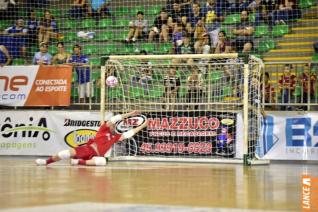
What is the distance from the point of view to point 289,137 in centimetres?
1970

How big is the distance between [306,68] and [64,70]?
7.77m

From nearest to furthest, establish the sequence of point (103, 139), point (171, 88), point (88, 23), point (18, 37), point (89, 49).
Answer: point (103, 139), point (171, 88), point (18, 37), point (89, 49), point (88, 23)

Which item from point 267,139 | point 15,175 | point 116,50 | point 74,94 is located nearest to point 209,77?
point 267,139

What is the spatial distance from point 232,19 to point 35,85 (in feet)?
24.5

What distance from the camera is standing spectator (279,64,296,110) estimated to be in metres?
20.0

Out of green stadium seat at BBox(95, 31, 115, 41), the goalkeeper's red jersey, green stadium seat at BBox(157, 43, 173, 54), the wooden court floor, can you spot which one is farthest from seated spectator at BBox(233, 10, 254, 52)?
the wooden court floor

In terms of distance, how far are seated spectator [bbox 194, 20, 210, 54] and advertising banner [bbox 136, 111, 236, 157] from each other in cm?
316

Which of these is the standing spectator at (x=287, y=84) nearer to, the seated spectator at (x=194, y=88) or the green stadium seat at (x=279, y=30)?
the seated spectator at (x=194, y=88)

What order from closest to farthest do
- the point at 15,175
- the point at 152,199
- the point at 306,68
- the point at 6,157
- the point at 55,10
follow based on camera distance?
the point at 152,199, the point at 15,175, the point at 306,68, the point at 6,157, the point at 55,10

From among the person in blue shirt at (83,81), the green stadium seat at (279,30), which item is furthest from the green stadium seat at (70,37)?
the green stadium seat at (279,30)

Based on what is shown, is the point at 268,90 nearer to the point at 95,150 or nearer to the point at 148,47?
the point at 95,150

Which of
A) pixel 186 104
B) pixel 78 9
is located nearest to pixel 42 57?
pixel 78 9

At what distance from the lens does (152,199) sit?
9688mm

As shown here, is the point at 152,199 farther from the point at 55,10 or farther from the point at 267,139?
the point at 55,10
